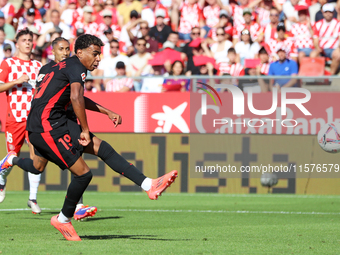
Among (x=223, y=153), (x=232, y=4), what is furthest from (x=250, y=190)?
(x=232, y=4)

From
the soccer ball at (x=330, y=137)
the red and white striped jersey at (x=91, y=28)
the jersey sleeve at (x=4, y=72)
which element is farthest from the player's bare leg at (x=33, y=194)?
the red and white striped jersey at (x=91, y=28)

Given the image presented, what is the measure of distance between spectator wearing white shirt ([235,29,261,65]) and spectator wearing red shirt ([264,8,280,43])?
518mm

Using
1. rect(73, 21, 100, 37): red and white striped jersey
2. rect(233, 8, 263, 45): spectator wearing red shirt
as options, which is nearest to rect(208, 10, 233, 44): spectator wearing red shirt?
rect(233, 8, 263, 45): spectator wearing red shirt

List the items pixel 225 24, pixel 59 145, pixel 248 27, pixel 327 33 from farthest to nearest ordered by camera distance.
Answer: pixel 225 24, pixel 248 27, pixel 327 33, pixel 59 145

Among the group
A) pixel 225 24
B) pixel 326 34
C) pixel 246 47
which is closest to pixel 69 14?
pixel 225 24

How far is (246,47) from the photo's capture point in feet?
51.1

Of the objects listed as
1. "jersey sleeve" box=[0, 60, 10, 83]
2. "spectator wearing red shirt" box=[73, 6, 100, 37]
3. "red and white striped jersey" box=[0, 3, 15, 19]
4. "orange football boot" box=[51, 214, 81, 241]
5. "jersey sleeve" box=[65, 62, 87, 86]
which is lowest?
"orange football boot" box=[51, 214, 81, 241]

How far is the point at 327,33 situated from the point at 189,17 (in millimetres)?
4009

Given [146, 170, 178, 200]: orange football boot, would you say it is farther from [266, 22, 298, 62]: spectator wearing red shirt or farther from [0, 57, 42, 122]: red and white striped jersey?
[266, 22, 298, 62]: spectator wearing red shirt

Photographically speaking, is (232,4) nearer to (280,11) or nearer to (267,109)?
(280,11)

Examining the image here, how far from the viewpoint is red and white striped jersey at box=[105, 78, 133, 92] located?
1326cm

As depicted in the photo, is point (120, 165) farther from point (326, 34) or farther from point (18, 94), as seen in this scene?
point (326, 34)

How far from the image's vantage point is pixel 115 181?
1341cm

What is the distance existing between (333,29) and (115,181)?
281 inches
